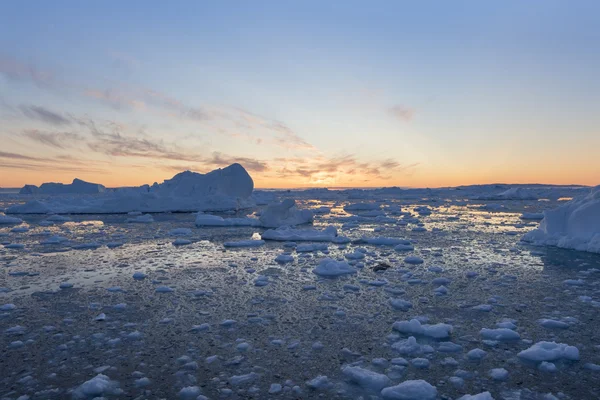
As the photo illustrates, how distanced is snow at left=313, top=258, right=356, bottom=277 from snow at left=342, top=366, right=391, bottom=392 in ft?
11.8

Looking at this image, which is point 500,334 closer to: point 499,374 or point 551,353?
point 551,353

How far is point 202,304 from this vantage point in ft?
17.1

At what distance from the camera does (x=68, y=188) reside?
58719 millimetres

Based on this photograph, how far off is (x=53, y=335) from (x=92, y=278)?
2777 millimetres

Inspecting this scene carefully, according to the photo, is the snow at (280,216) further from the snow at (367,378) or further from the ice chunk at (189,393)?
the ice chunk at (189,393)

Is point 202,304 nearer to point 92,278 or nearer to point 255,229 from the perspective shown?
point 92,278

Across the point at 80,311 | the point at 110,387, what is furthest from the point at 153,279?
the point at 110,387

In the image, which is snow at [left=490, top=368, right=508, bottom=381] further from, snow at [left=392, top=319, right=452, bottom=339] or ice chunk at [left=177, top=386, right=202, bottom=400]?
ice chunk at [left=177, top=386, right=202, bottom=400]

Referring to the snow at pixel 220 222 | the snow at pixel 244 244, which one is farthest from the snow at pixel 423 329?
the snow at pixel 220 222

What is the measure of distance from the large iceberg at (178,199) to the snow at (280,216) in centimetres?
1110

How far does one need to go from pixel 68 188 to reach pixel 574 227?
65580 mm

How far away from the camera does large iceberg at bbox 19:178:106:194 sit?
55250 mm

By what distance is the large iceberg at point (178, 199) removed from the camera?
2353 cm

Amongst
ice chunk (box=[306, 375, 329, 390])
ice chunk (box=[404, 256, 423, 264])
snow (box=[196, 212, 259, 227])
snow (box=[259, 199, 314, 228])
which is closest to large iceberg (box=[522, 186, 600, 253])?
ice chunk (box=[404, 256, 423, 264])
